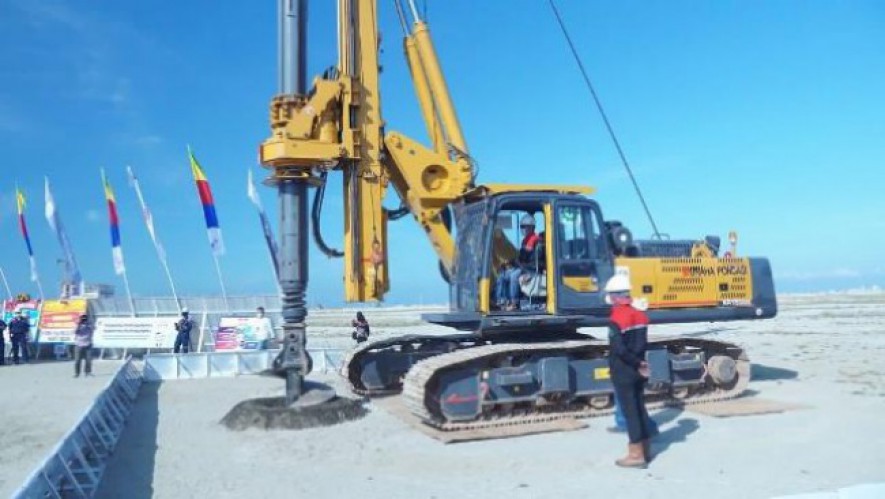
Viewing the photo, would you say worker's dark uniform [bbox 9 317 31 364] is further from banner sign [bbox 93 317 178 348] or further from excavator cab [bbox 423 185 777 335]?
excavator cab [bbox 423 185 777 335]

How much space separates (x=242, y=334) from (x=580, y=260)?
44.6 feet

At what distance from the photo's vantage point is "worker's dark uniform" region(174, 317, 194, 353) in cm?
2059

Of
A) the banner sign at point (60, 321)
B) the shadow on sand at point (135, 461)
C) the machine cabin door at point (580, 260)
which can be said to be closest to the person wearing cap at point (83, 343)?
the banner sign at point (60, 321)

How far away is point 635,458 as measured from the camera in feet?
24.6

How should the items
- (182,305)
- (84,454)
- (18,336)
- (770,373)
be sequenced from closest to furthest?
(84,454) < (770,373) < (18,336) < (182,305)

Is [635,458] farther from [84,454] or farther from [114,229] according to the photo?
[114,229]

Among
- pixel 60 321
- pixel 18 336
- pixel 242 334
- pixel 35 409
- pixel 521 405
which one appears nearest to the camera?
pixel 521 405

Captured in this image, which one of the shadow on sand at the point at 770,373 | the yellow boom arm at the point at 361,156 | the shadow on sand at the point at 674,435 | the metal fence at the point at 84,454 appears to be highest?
the yellow boom arm at the point at 361,156

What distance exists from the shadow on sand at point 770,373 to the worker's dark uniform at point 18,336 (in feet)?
67.4

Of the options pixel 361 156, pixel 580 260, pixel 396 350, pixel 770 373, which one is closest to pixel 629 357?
pixel 580 260

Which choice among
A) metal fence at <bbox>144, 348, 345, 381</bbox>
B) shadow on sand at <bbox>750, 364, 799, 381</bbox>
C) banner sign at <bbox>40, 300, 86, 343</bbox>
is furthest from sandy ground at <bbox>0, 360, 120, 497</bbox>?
shadow on sand at <bbox>750, 364, 799, 381</bbox>

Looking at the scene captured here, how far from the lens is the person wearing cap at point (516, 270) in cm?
1049

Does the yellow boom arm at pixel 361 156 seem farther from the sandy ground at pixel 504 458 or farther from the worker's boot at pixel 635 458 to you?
the worker's boot at pixel 635 458

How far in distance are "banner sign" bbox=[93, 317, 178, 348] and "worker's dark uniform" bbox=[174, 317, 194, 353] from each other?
1.11 meters
